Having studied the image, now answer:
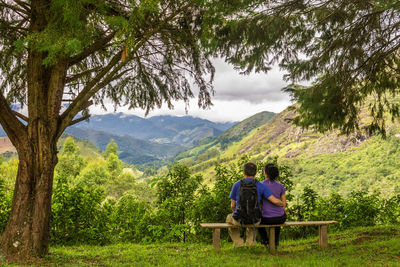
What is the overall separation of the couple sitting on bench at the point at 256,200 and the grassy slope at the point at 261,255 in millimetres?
533

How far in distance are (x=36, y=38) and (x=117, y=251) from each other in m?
4.07

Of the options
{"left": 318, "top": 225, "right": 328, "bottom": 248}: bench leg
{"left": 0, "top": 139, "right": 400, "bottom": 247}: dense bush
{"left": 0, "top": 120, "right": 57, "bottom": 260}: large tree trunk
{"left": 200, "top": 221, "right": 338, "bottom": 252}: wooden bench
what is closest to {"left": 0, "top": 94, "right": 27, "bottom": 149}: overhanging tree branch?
{"left": 0, "top": 120, "right": 57, "bottom": 260}: large tree trunk

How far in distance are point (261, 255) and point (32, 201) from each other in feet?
12.4

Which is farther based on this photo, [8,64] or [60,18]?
[8,64]

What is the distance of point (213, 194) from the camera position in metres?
6.92

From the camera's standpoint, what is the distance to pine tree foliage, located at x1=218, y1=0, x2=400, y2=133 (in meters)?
5.73

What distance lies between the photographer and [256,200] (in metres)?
4.57

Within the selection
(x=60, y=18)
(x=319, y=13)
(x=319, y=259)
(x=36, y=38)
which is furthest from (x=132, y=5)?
(x=319, y=259)

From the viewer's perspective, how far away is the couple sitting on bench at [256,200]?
4.55 metres

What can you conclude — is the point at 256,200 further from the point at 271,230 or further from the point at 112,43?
the point at 112,43

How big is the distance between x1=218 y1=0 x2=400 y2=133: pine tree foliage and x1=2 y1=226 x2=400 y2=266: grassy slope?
97.0 inches

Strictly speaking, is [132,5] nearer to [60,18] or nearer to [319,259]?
[60,18]

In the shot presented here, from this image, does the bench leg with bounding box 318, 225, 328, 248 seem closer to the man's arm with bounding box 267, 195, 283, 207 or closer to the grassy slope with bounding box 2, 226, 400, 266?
the grassy slope with bounding box 2, 226, 400, 266

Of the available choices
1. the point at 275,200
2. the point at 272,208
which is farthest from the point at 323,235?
the point at 275,200
